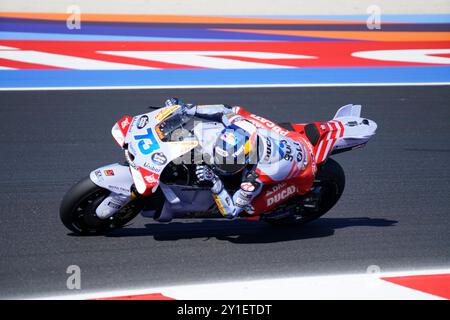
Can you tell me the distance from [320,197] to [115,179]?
1952 millimetres

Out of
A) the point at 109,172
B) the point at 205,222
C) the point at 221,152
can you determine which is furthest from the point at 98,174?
the point at 205,222

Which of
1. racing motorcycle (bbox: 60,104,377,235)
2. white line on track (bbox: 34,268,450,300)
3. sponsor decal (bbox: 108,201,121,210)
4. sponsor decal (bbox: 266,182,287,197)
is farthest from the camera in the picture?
sponsor decal (bbox: 266,182,287,197)

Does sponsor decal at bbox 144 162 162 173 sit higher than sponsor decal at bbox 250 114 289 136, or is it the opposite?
sponsor decal at bbox 250 114 289 136

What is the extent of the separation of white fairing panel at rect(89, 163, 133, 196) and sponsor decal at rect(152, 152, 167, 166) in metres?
0.37

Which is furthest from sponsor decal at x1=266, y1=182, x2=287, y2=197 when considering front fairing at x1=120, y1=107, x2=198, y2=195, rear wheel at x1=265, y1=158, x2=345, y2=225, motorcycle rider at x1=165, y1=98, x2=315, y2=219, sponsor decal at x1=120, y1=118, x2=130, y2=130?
sponsor decal at x1=120, y1=118, x2=130, y2=130

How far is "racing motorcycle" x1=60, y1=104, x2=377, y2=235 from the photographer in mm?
6234

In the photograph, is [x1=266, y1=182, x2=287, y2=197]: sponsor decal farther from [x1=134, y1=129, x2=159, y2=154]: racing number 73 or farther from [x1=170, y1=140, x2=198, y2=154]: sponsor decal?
[x1=134, y1=129, x2=159, y2=154]: racing number 73

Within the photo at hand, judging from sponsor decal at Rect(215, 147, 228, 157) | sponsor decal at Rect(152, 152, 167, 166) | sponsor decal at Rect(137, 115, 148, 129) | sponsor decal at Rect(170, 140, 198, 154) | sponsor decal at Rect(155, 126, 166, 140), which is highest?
sponsor decal at Rect(137, 115, 148, 129)

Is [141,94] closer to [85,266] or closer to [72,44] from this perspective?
[72,44]

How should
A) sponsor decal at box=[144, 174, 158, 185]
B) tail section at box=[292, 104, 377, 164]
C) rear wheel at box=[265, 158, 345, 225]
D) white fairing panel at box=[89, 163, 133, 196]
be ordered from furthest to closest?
1. rear wheel at box=[265, 158, 345, 225]
2. tail section at box=[292, 104, 377, 164]
3. white fairing panel at box=[89, 163, 133, 196]
4. sponsor decal at box=[144, 174, 158, 185]

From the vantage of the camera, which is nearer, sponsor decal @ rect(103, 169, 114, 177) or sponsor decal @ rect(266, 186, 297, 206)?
sponsor decal @ rect(103, 169, 114, 177)

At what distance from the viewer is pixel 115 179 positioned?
6367mm

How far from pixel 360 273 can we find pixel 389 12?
12.2 metres

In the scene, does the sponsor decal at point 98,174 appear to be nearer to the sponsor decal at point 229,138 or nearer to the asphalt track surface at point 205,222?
the asphalt track surface at point 205,222
